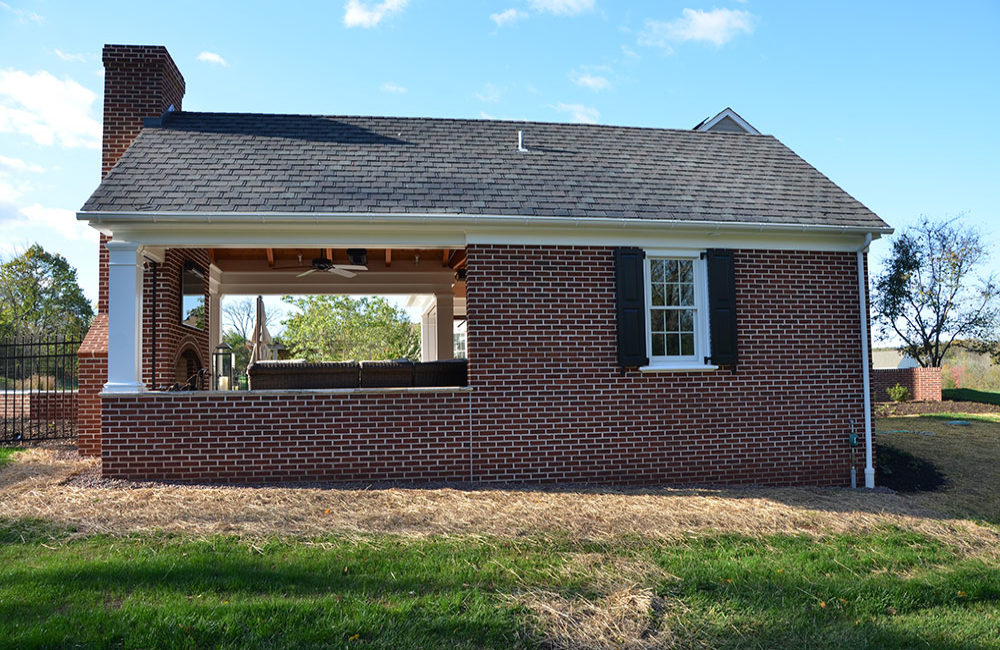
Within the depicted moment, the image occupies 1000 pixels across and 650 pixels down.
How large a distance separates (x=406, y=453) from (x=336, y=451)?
0.77 metres

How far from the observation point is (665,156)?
10.4m

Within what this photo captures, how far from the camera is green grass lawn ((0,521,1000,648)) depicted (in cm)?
399

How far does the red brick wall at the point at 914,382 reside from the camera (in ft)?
65.2

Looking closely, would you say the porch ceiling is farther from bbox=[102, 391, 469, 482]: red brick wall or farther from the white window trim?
the white window trim

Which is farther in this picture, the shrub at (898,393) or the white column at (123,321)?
the shrub at (898,393)

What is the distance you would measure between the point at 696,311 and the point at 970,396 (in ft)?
53.7

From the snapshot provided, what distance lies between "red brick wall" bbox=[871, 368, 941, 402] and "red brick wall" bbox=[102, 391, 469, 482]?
1633cm

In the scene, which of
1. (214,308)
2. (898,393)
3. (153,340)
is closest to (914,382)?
(898,393)

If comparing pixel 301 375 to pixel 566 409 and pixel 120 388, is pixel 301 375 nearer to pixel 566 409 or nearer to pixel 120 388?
pixel 120 388

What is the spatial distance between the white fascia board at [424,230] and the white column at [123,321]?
27 centimetres

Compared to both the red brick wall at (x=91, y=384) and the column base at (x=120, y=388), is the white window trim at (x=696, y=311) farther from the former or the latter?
the red brick wall at (x=91, y=384)

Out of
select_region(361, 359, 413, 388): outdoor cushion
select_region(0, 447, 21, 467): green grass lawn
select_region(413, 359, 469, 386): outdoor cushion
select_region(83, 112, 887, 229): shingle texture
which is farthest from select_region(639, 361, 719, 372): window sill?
select_region(0, 447, 21, 467): green grass lawn

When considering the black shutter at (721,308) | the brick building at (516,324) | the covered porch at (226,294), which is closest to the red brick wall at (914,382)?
the brick building at (516,324)

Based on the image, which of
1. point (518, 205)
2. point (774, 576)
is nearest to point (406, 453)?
point (518, 205)
